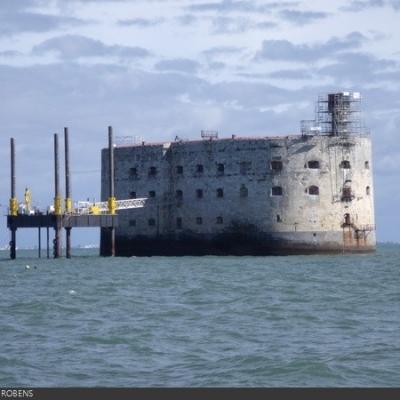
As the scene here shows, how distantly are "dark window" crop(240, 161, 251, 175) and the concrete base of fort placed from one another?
3.45 m

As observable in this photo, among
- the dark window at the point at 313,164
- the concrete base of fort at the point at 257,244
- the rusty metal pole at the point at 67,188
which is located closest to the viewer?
the concrete base of fort at the point at 257,244

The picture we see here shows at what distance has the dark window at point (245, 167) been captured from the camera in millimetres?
67875

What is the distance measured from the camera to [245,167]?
68.0m

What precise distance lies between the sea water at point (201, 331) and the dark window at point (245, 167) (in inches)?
795

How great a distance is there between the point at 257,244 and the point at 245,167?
13.8ft

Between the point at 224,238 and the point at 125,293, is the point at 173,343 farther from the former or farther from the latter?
the point at 224,238

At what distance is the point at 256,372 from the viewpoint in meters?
22.0

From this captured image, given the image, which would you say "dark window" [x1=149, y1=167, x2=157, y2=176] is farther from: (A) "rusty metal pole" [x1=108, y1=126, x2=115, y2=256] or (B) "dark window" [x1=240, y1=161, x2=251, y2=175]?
(B) "dark window" [x1=240, y1=161, x2=251, y2=175]

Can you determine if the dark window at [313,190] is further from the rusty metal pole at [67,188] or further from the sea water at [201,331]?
the sea water at [201,331]
